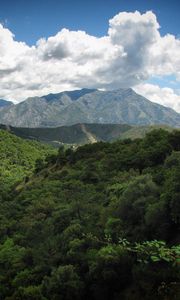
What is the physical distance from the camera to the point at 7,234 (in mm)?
65375

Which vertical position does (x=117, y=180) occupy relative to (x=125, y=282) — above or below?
above

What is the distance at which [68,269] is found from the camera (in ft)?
120

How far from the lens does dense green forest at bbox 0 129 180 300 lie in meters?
30.4

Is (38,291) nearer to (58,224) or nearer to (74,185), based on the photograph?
(58,224)

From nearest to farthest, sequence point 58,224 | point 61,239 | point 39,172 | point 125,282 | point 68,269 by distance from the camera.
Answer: point 125,282 → point 68,269 → point 61,239 → point 58,224 → point 39,172

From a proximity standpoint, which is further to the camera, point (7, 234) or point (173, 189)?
point (7, 234)

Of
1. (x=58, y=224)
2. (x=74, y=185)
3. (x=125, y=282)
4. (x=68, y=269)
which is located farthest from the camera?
(x=74, y=185)

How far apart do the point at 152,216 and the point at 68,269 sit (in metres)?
10.3

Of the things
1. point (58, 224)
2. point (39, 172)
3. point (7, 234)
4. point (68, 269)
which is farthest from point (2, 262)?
point (39, 172)

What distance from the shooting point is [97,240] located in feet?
41.7

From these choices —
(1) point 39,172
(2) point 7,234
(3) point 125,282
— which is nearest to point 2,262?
(2) point 7,234

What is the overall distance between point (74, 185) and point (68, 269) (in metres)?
44.9

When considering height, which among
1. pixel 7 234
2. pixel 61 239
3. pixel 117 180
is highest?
pixel 117 180

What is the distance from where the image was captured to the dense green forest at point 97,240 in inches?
1196
